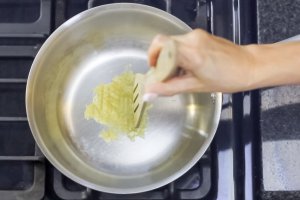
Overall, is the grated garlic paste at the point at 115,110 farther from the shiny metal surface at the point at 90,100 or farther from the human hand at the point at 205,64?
the human hand at the point at 205,64

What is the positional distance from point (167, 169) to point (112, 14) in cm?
22

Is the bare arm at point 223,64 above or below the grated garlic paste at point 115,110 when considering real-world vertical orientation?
above

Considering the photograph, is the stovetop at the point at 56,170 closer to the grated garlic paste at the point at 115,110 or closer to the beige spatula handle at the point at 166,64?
the grated garlic paste at the point at 115,110

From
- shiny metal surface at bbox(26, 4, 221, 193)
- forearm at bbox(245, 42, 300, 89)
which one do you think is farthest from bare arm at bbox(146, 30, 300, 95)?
shiny metal surface at bbox(26, 4, 221, 193)

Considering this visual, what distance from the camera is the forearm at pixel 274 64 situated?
1.51 ft

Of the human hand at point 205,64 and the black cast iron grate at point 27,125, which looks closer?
the human hand at point 205,64

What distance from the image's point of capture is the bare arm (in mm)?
422

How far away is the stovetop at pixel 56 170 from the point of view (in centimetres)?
61

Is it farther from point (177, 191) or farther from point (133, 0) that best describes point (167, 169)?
point (133, 0)

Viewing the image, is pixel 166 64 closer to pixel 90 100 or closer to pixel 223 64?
pixel 223 64

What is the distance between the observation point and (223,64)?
→ 44 centimetres

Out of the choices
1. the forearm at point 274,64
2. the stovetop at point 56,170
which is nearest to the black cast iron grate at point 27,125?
the stovetop at point 56,170

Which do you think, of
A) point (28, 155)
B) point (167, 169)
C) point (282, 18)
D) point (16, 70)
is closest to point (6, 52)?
point (16, 70)

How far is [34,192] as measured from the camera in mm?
598
